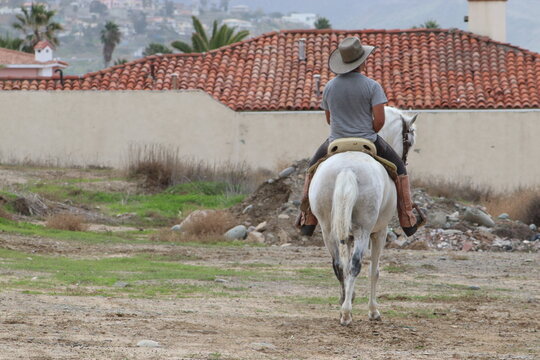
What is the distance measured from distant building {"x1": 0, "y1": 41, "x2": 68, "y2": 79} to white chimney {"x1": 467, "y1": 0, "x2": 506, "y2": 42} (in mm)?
36070

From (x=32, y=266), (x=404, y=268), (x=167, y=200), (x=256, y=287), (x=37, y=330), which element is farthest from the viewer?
(x=167, y=200)

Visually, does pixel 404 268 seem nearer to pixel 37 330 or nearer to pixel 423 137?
pixel 37 330

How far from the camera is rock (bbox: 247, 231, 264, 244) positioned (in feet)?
85.1

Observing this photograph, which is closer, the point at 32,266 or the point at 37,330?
the point at 37,330

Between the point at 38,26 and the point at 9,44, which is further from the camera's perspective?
the point at 38,26

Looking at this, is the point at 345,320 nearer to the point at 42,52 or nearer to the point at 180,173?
the point at 180,173

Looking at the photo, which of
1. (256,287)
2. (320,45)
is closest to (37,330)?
(256,287)

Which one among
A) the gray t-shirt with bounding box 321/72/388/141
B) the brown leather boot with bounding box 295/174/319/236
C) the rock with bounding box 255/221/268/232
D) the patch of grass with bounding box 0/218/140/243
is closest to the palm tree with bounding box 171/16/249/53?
the rock with bounding box 255/221/268/232

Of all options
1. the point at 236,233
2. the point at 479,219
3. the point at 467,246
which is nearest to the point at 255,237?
the point at 236,233

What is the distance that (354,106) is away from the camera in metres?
12.5

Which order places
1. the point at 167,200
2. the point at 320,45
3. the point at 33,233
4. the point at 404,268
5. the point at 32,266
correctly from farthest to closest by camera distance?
the point at 320,45 → the point at 167,200 → the point at 33,233 → the point at 404,268 → the point at 32,266

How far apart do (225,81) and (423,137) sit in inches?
327

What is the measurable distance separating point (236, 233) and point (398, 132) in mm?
11956

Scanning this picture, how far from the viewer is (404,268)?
19.9 meters
